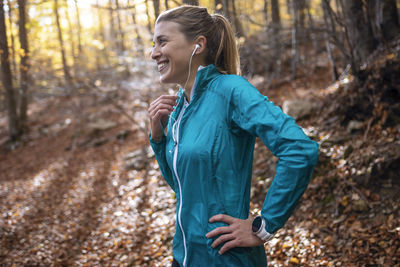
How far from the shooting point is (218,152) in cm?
148

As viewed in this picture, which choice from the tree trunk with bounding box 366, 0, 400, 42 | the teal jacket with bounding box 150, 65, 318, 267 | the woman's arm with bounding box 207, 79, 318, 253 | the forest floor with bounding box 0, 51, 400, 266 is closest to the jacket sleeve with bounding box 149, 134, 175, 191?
the teal jacket with bounding box 150, 65, 318, 267

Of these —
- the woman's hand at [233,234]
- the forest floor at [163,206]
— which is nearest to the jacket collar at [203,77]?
the woman's hand at [233,234]

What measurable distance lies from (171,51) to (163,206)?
4.63 m

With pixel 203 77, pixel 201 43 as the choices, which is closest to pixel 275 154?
pixel 203 77

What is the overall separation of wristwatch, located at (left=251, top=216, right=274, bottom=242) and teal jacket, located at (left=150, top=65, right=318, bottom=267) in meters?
0.03

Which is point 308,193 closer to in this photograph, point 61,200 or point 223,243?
point 223,243

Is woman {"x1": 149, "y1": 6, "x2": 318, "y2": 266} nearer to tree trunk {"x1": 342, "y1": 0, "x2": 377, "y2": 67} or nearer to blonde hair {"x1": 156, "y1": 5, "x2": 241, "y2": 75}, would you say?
blonde hair {"x1": 156, "y1": 5, "x2": 241, "y2": 75}

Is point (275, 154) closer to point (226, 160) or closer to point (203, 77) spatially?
point (226, 160)

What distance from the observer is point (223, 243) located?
58.6 inches

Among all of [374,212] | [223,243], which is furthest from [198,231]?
[374,212]

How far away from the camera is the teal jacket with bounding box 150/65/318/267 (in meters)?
1.32

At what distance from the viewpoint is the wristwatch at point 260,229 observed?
4.62 ft

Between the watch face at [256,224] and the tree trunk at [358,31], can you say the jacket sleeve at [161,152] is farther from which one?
the tree trunk at [358,31]

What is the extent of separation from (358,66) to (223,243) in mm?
5210
